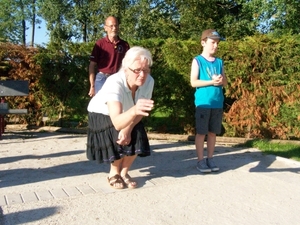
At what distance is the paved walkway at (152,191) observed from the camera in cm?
296

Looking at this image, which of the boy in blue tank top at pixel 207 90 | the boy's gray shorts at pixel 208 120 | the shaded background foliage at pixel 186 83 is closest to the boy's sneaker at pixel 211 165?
the boy in blue tank top at pixel 207 90

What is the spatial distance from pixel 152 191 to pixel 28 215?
3.81 ft

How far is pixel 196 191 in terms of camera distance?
3.61 meters

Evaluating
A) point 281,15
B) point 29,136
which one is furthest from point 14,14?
point 29,136

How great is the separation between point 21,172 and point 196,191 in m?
1.97

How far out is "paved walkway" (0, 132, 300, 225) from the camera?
2.96m

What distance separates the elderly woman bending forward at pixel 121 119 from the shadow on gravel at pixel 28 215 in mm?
746

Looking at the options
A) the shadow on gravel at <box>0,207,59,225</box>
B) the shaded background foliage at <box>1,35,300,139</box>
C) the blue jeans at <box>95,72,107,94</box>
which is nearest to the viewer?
the shadow on gravel at <box>0,207,59,225</box>

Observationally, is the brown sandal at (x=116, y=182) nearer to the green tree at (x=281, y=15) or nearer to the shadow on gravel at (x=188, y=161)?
the shadow on gravel at (x=188, y=161)

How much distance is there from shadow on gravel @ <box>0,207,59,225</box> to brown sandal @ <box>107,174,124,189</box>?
71 cm

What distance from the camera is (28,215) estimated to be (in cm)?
291

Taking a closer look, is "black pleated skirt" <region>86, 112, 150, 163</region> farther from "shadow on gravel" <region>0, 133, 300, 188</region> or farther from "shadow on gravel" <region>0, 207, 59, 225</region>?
"shadow on gravel" <region>0, 207, 59, 225</region>

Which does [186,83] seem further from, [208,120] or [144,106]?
[144,106]

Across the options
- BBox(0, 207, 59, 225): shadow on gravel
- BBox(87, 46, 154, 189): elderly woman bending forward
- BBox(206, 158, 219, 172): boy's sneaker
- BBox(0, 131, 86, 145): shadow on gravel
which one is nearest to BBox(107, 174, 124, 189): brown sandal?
BBox(87, 46, 154, 189): elderly woman bending forward
